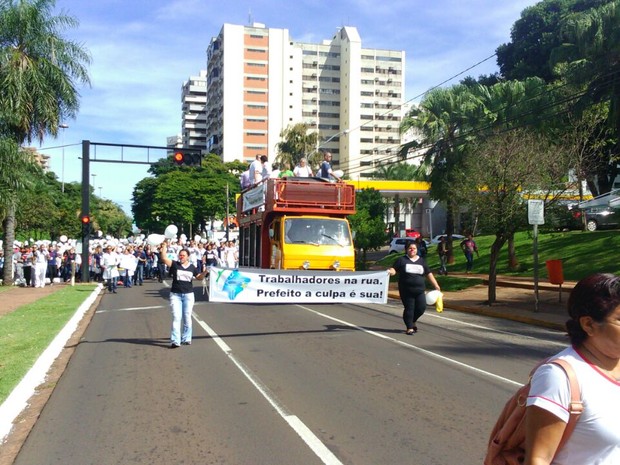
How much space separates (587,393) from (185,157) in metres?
25.7

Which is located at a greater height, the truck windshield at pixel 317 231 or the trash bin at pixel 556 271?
the truck windshield at pixel 317 231

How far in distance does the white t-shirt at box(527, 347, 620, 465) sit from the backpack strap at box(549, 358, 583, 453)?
14mm

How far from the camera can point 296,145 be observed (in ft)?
202

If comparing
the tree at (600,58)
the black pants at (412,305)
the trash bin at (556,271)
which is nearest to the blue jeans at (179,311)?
the black pants at (412,305)

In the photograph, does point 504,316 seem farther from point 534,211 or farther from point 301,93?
point 301,93

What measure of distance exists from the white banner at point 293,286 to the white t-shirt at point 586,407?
32.7 feet

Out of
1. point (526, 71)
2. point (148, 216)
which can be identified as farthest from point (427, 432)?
point (148, 216)

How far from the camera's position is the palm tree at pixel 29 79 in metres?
25.3

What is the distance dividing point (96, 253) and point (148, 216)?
52511 millimetres

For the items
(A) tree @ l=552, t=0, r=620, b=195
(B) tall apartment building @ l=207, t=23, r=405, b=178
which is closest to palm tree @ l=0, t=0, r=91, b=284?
(A) tree @ l=552, t=0, r=620, b=195

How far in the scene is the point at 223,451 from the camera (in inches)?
224

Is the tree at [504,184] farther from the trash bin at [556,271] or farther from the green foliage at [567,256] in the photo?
the green foliage at [567,256]

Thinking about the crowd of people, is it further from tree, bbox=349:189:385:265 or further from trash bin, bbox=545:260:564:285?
trash bin, bbox=545:260:564:285

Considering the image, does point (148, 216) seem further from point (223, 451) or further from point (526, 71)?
point (223, 451)
